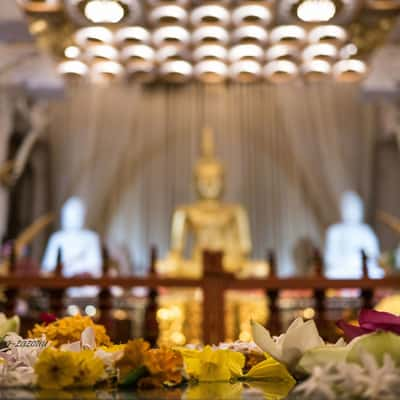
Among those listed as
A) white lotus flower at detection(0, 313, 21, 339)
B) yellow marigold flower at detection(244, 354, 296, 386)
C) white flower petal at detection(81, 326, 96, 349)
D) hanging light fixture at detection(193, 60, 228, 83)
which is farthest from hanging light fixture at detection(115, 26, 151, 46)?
yellow marigold flower at detection(244, 354, 296, 386)

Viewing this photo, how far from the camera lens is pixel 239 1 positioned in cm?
287

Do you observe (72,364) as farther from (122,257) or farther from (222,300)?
(122,257)

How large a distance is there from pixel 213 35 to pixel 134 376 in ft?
8.41

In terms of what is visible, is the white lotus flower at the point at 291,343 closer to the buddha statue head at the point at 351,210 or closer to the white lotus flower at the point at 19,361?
the white lotus flower at the point at 19,361

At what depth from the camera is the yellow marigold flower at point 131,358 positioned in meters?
0.73

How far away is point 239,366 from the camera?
33.3 inches

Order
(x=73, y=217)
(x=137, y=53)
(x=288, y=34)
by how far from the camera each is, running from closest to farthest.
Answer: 1. (x=288, y=34)
2. (x=137, y=53)
3. (x=73, y=217)

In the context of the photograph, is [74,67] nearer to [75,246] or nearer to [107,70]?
[107,70]

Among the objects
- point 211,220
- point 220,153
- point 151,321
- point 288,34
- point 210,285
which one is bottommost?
point 151,321

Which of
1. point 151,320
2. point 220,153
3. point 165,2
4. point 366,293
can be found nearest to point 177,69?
point 165,2

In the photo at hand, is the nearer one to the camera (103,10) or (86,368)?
(86,368)

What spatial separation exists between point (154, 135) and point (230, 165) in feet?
2.78

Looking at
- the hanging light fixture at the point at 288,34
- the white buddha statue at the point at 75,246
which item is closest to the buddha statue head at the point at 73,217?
the white buddha statue at the point at 75,246

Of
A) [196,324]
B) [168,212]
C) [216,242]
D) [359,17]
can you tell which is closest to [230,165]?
[168,212]
